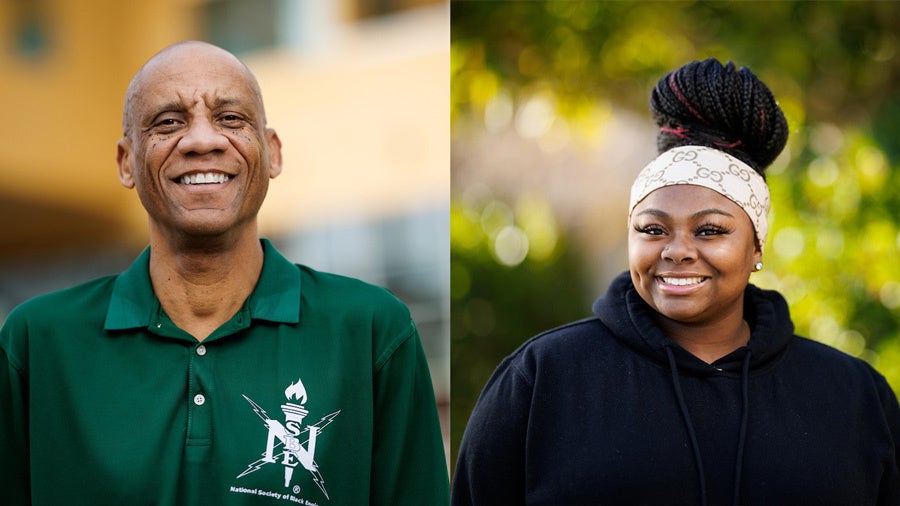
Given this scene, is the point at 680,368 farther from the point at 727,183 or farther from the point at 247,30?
the point at 247,30

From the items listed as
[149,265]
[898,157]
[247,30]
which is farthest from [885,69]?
[247,30]

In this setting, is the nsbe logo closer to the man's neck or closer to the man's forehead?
the man's neck

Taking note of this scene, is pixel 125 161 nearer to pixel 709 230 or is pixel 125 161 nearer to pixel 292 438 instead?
pixel 292 438

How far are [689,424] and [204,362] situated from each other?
1353 millimetres

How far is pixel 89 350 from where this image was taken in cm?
346

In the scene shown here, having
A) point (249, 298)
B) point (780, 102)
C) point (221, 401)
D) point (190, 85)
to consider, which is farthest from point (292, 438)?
point (780, 102)

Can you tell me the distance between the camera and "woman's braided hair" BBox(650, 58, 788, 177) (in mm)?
3750

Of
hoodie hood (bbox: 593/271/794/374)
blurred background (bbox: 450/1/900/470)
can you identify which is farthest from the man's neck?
blurred background (bbox: 450/1/900/470)

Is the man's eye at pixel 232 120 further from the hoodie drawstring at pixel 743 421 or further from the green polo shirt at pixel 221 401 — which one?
the hoodie drawstring at pixel 743 421

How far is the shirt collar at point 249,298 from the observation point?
3.49 m

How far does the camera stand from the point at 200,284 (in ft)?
11.6

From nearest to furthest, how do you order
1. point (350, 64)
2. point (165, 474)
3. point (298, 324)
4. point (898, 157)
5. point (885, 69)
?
point (165, 474) → point (298, 324) → point (898, 157) → point (885, 69) → point (350, 64)

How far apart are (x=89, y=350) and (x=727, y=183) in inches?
72.2

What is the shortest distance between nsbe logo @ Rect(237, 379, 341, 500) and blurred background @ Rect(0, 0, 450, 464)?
577 cm
